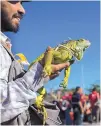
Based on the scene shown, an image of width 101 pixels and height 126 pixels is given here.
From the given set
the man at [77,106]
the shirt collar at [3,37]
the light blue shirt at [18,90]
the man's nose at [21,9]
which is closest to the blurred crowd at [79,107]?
the man at [77,106]

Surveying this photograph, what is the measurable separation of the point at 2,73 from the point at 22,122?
269 mm

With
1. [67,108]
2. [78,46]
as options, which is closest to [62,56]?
[78,46]

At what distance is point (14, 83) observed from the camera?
2070 millimetres

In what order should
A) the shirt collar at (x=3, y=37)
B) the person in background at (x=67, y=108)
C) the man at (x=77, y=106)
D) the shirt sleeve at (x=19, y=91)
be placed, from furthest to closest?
the person in background at (x=67, y=108) < the man at (x=77, y=106) < the shirt collar at (x=3, y=37) < the shirt sleeve at (x=19, y=91)

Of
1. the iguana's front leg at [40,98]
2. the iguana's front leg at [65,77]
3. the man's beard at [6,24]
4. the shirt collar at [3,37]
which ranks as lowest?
the iguana's front leg at [40,98]

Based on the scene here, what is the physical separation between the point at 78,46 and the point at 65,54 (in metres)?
0.11

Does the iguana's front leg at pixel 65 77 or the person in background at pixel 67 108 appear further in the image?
the person in background at pixel 67 108

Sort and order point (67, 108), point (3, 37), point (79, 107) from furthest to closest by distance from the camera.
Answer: point (67, 108)
point (79, 107)
point (3, 37)

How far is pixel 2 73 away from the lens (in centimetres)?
210

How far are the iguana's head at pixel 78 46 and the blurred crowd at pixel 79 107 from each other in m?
9.84

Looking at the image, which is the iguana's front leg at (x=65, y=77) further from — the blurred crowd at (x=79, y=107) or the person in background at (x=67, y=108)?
the person in background at (x=67, y=108)

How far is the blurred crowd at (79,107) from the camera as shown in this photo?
12.2 m

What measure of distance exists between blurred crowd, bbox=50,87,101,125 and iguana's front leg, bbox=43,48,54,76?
9959mm

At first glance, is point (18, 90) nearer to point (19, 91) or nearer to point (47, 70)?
point (19, 91)
